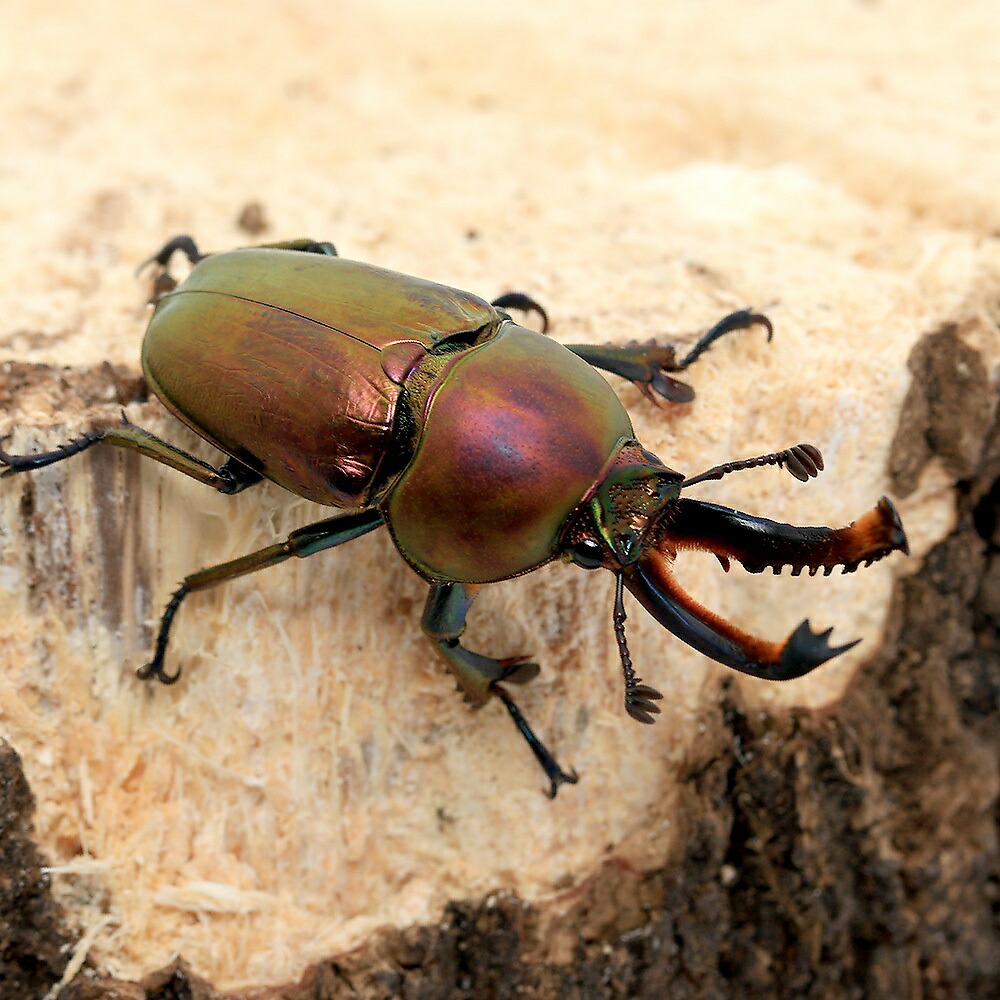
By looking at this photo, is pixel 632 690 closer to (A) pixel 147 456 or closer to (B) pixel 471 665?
(B) pixel 471 665

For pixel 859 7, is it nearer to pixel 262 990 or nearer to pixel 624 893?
pixel 624 893

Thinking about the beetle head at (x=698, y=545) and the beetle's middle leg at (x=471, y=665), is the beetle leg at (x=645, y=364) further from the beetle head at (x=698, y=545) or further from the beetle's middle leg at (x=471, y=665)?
the beetle's middle leg at (x=471, y=665)

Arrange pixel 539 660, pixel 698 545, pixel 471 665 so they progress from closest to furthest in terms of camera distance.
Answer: pixel 698 545 → pixel 471 665 → pixel 539 660

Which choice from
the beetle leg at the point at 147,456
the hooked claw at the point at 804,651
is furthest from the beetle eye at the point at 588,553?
the beetle leg at the point at 147,456

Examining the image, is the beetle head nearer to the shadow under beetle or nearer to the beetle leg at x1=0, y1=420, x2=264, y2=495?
the shadow under beetle

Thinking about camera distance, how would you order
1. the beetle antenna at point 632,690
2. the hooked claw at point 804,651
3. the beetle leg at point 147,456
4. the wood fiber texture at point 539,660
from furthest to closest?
the wood fiber texture at point 539,660 → the beetle leg at point 147,456 → the beetle antenna at point 632,690 → the hooked claw at point 804,651

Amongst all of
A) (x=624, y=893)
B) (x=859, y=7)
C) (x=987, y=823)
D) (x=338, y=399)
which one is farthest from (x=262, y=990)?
(x=859, y=7)

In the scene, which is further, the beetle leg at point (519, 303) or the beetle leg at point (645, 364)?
the beetle leg at point (519, 303)

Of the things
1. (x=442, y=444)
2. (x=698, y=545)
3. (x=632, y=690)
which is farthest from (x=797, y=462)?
(x=442, y=444)
